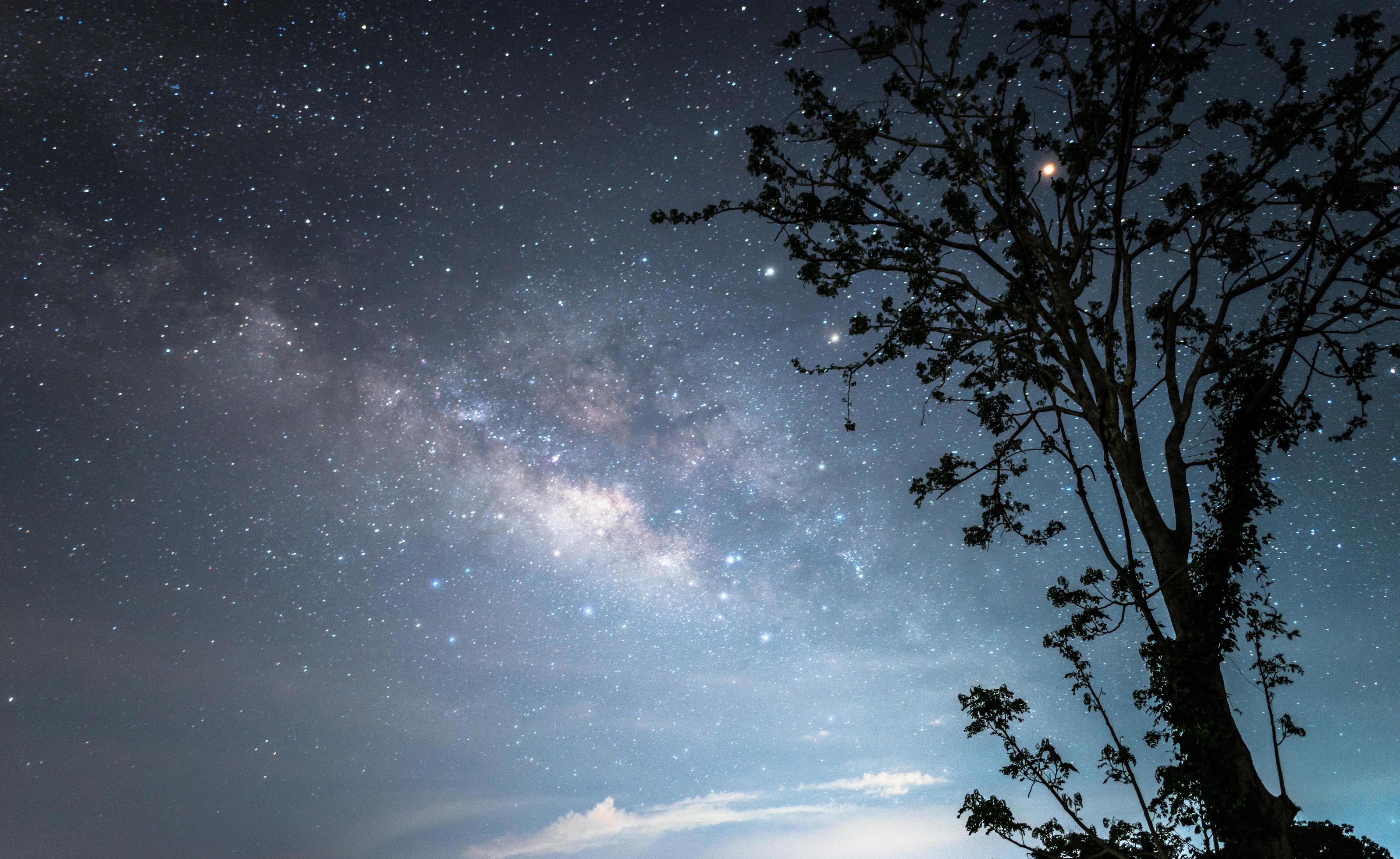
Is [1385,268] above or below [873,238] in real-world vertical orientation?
below

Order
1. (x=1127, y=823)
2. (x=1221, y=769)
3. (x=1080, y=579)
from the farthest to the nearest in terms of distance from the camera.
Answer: (x=1080, y=579) → (x=1127, y=823) → (x=1221, y=769)

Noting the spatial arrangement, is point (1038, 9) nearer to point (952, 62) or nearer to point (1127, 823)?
point (952, 62)

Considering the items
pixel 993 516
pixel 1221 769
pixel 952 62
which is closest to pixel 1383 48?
pixel 952 62

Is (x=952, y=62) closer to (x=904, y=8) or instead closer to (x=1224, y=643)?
(x=904, y=8)

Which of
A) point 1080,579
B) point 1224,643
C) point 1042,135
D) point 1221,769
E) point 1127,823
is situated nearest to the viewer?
point 1221,769

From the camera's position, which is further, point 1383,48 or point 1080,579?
point 1080,579

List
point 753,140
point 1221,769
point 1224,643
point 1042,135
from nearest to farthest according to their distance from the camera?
1. point 1221,769
2. point 1224,643
3. point 753,140
4. point 1042,135

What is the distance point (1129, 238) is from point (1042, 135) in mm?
1849

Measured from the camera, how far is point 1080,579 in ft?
26.7

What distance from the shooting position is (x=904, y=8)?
894 cm

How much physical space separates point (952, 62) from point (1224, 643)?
7.50m

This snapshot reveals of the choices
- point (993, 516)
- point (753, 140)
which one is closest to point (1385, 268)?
point (993, 516)

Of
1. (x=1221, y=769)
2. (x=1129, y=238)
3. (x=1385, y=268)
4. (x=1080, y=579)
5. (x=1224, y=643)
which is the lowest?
(x=1221, y=769)

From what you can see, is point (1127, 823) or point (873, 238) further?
point (873, 238)
